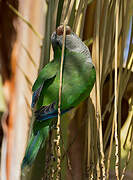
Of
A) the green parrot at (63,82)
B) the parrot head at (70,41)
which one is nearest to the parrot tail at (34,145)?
the green parrot at (63,82)

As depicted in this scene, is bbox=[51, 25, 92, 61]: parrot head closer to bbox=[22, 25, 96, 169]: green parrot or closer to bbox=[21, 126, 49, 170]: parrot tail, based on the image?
bbox=[22, 25, 96, 169]: green parrot

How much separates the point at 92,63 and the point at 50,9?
0.10 m

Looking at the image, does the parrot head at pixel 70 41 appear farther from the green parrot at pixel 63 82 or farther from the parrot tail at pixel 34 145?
the parrot tail at pixel 34 145

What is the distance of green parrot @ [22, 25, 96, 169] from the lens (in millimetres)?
375

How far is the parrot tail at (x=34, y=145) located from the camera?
0.39m

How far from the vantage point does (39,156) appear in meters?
0.41

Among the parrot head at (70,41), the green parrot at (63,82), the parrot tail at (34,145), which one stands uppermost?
the parrot head at (70,41)

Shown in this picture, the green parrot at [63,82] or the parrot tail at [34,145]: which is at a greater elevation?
the green parrot at [63,82]

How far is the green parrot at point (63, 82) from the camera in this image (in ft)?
1.23

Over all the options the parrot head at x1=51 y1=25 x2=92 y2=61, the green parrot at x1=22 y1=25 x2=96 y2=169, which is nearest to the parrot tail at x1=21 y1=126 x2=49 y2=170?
the green parrot at x1=22 y1=25 x2=96 y2=169

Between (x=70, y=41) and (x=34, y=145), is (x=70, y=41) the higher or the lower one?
the higher one

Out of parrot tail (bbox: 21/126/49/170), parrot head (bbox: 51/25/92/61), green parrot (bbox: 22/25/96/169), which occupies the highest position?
parrot head (bbox: 51/25/92/61)

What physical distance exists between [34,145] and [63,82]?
0.09 metres

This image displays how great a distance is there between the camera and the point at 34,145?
39cm
